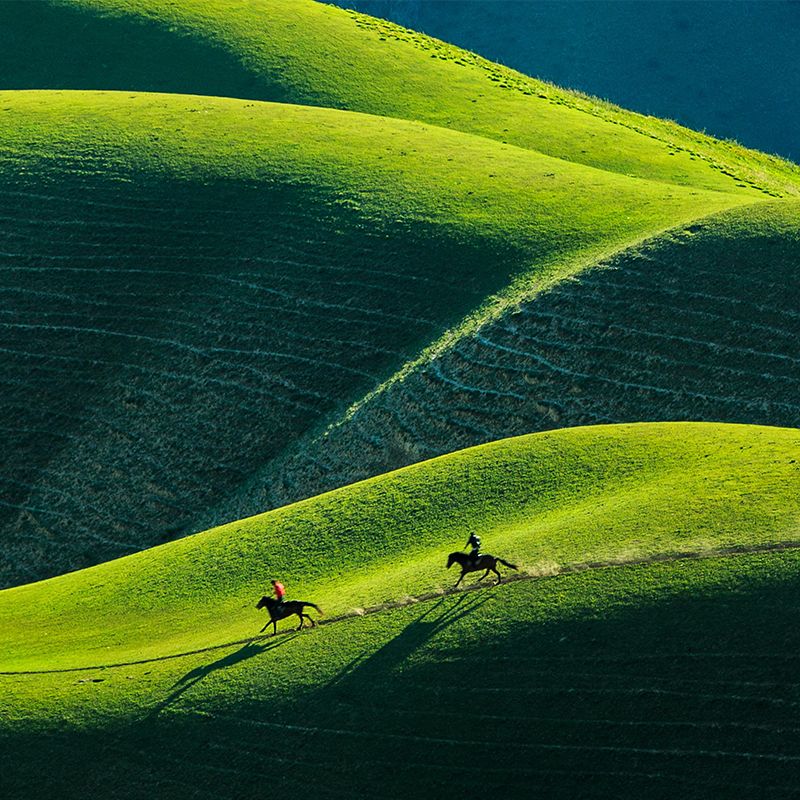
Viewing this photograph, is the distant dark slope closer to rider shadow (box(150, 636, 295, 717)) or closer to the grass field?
the grass field

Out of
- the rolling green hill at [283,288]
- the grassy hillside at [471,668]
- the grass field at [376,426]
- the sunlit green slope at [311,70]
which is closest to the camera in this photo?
the grassy hillside at [471,668]

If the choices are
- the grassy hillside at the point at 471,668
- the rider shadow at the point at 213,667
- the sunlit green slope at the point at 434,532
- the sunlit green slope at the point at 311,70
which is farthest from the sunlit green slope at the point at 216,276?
the rider shadow at the point at 213,667

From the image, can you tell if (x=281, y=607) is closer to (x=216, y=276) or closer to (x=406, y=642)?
(x=406, y=642)

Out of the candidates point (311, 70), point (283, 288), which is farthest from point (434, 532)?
point (311, 70)

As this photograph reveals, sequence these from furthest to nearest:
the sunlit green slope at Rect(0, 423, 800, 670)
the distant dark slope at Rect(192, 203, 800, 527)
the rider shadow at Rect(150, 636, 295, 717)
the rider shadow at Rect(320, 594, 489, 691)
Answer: the distant dark slope at Rect(192, 203, 800, 527) → the sunlit green slope at Rect(0, 423, 800, 670) → the rider shadow at Rect(150, 636, 295, 717) → the rider shadow at Rect(320, 594, 489, 691)

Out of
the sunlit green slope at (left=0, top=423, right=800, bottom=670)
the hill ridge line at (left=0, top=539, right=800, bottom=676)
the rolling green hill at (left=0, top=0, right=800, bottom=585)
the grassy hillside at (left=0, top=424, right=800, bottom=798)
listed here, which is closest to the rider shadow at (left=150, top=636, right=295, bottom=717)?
the grassy hillside at (left=0, top=424, right=800, bottom=798)

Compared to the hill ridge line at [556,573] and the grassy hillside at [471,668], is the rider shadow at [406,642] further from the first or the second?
the hill ridge line at [556,573]

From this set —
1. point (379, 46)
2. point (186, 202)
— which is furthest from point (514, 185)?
point (379, 46)
